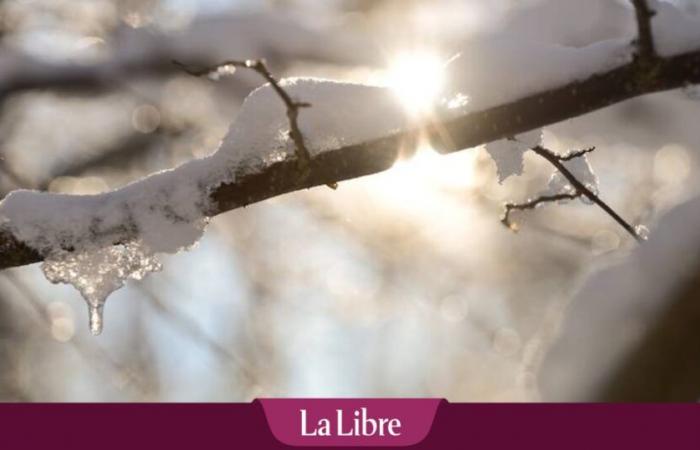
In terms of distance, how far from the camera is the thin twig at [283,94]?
32.1 inches

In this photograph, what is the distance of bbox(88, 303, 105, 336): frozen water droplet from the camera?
1096 millimetres

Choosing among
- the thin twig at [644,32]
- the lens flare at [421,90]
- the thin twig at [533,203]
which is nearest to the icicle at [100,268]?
the lens flare at [421,90]

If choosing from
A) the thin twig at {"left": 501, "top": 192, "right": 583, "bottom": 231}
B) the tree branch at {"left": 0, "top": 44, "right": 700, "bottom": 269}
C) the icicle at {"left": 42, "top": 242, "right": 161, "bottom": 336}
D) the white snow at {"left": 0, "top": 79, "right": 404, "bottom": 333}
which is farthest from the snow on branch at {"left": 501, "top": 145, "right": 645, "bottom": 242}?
the icicle at {"left": 42, "top": 242, "right": 161, "bottom": 336}

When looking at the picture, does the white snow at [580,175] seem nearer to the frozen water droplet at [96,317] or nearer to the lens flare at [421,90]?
the lens flare at [421,90]

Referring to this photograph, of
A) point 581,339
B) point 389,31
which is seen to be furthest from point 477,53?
point 389,31

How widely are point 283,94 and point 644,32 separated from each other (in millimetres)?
400

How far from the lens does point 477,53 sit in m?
0.96

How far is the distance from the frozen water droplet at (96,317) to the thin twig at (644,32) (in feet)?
2.58

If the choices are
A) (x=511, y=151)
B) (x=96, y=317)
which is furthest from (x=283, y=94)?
(x=96, y=317)

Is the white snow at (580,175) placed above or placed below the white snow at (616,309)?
above

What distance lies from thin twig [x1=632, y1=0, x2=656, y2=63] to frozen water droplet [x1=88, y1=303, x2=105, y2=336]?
0.78 meters

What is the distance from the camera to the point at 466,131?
2.95ft

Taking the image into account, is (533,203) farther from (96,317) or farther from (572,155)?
(96,317)

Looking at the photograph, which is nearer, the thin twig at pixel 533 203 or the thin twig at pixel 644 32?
the thin twig at pixel 644 32
